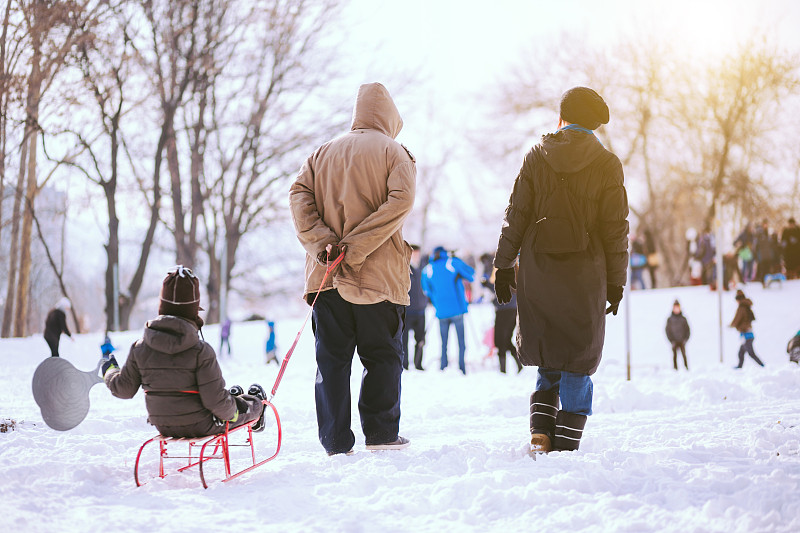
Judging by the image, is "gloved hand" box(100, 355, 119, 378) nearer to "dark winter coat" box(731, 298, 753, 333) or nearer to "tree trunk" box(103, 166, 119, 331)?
"dark winter coat" box(731, 298, 753, 333)

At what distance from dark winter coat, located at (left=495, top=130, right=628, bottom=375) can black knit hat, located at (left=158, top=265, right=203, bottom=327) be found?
147 centimetres

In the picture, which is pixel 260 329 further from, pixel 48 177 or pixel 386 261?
A: pixel 386 261

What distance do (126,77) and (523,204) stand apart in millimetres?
15210

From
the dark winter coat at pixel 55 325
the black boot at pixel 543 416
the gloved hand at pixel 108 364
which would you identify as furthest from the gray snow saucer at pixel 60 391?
the dark winter coat at pixel 55 325

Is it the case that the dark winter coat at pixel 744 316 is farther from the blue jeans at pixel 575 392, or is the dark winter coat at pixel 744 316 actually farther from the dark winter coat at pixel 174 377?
the dark winter coat at pixel 174 377

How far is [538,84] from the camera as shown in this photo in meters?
30.0

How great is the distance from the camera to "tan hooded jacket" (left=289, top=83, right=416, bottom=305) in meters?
3.97

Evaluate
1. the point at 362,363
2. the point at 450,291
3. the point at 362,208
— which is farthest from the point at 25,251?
the point at 362,363

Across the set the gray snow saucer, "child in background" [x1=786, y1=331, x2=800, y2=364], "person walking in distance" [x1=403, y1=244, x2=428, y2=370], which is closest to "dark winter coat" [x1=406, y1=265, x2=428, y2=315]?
"person walking in distance" [x1=403, y1=244, x2=428, y2=370]

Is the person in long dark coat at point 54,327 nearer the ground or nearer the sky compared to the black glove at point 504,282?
nearer the ground

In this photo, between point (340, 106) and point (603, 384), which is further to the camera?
point (340, 106)

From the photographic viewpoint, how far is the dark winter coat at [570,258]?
3.67 m

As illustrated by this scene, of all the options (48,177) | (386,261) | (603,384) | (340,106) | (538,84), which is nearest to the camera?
(386,261)

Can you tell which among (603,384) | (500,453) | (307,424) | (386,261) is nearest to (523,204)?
(386,261)
